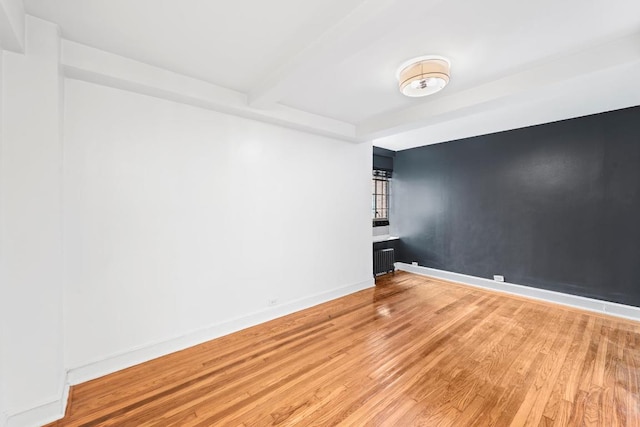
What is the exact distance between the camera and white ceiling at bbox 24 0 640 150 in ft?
5.33

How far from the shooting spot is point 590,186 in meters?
3.64

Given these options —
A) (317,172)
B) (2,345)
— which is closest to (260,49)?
(317,172)

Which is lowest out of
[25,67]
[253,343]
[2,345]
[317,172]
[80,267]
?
[253,343]

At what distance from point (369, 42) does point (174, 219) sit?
2324 millimetres

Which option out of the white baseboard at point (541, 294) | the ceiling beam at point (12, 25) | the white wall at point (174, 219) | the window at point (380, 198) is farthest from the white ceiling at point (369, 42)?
the window at point (380, 198)

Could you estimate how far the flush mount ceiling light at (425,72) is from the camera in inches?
85.0

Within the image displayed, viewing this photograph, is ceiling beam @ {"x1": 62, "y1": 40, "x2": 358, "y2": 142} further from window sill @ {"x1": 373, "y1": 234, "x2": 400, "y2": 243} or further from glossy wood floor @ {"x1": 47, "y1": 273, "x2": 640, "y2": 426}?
window sill @ {"x1": 373, "y1": 234, "x2": 400, "y2": 243}

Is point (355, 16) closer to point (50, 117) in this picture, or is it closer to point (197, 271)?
point (50, 117)

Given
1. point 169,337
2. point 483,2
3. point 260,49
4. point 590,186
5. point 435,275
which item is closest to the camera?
point 483,2

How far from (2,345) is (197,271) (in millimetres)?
1323

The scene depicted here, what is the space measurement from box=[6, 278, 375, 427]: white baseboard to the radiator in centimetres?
143

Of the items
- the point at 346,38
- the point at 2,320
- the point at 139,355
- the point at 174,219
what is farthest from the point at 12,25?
the point at 139,355

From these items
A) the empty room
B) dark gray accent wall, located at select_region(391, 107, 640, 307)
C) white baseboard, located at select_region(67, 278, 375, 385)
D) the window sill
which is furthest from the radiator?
white baseboard, located at select_region(67, 278, 375, 385)

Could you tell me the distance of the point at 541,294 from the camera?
13.1 ft
